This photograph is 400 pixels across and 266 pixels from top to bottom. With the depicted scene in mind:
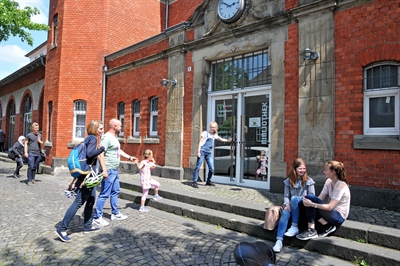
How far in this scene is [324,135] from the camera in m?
6.15

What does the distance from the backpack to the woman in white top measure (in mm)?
3359

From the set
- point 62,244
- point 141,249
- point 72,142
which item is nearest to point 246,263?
point 141,249

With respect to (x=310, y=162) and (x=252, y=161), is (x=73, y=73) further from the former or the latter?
(x=310, y=162)

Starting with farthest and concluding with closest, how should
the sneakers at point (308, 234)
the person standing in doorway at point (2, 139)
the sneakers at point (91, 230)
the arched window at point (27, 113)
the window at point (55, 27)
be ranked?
the person standing in doorway at point (2, 139)
the arched window at point (27, 113)
the window at point (55, 27)
the sneakers at point (91, 230)
the sneakers at point (308, 234)

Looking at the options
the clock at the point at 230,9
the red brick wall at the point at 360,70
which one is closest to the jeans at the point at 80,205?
the red brick wall at the point at 360,70

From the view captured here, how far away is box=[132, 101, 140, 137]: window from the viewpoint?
11789 mm

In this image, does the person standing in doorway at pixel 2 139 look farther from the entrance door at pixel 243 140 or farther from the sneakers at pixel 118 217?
the sneakers at pixel 118 217

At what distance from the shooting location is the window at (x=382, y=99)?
547 centimetres

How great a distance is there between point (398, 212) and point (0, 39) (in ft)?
46.9

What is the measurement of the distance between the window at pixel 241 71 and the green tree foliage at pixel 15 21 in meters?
8.04

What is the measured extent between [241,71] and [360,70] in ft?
10.7

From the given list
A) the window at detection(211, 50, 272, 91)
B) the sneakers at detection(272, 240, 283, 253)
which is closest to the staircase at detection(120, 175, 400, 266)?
the sneakers at detection(272, 240, 283, 253)

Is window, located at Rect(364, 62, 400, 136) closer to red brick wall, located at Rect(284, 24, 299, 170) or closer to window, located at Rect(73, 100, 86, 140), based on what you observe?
red brick wall, located at Rect(284, 24, 299, 170)

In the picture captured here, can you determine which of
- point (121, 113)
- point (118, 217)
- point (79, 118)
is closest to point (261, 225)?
point (118, 217)
